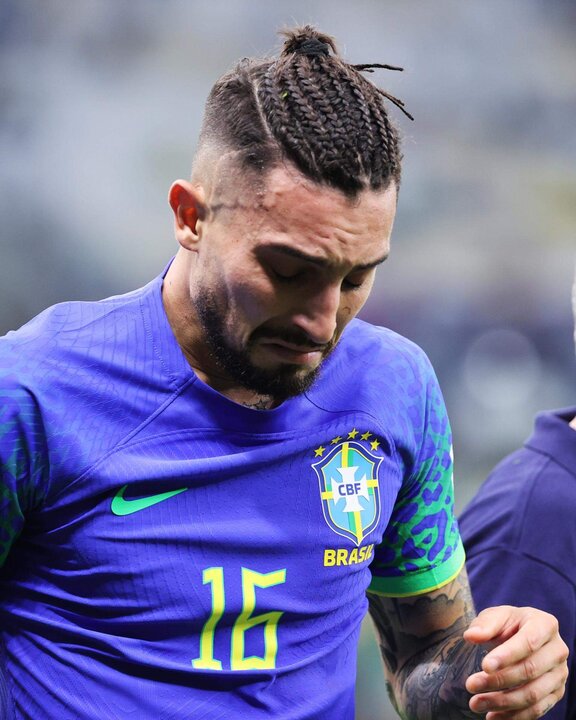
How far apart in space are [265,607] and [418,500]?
394 millimetres

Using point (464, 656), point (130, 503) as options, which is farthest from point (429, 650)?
point (130, 503)

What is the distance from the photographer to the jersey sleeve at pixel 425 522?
1.87 metres

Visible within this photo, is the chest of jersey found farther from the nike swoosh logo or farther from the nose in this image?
the nose

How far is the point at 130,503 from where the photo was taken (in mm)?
1566

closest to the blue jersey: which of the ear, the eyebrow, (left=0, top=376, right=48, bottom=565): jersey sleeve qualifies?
(left=0, top=376, right=48, bottom=565): jersey sleeve

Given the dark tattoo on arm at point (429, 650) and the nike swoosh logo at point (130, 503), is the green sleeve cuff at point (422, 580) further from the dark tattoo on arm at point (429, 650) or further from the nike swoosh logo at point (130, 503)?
the nike swoosh logo at point (130, 503)

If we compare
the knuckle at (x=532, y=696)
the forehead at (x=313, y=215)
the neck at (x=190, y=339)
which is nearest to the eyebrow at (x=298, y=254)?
the forehead at (x=313, y=215)

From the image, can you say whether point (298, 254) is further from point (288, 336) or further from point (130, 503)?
point (130, 503)

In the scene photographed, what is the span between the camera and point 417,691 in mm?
1912

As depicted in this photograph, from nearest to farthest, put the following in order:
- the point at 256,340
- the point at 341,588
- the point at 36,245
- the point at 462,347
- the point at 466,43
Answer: the point at 256,340 < the point at 341,588 < the point at 36,245 < the point at 462,347 < the point at 466,43

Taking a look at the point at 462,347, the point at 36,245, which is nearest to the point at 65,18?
the point at 36,245

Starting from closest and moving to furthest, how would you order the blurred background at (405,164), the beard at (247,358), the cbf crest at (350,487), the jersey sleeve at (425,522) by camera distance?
the beard at (247,358) < the cbf crest at (350,487) < the jersey sleeve at (425,522) < the blurred background at (405,164)

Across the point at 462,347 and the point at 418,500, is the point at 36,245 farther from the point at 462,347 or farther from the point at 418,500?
the point at 418,500

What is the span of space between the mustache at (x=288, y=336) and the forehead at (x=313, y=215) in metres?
0.13
